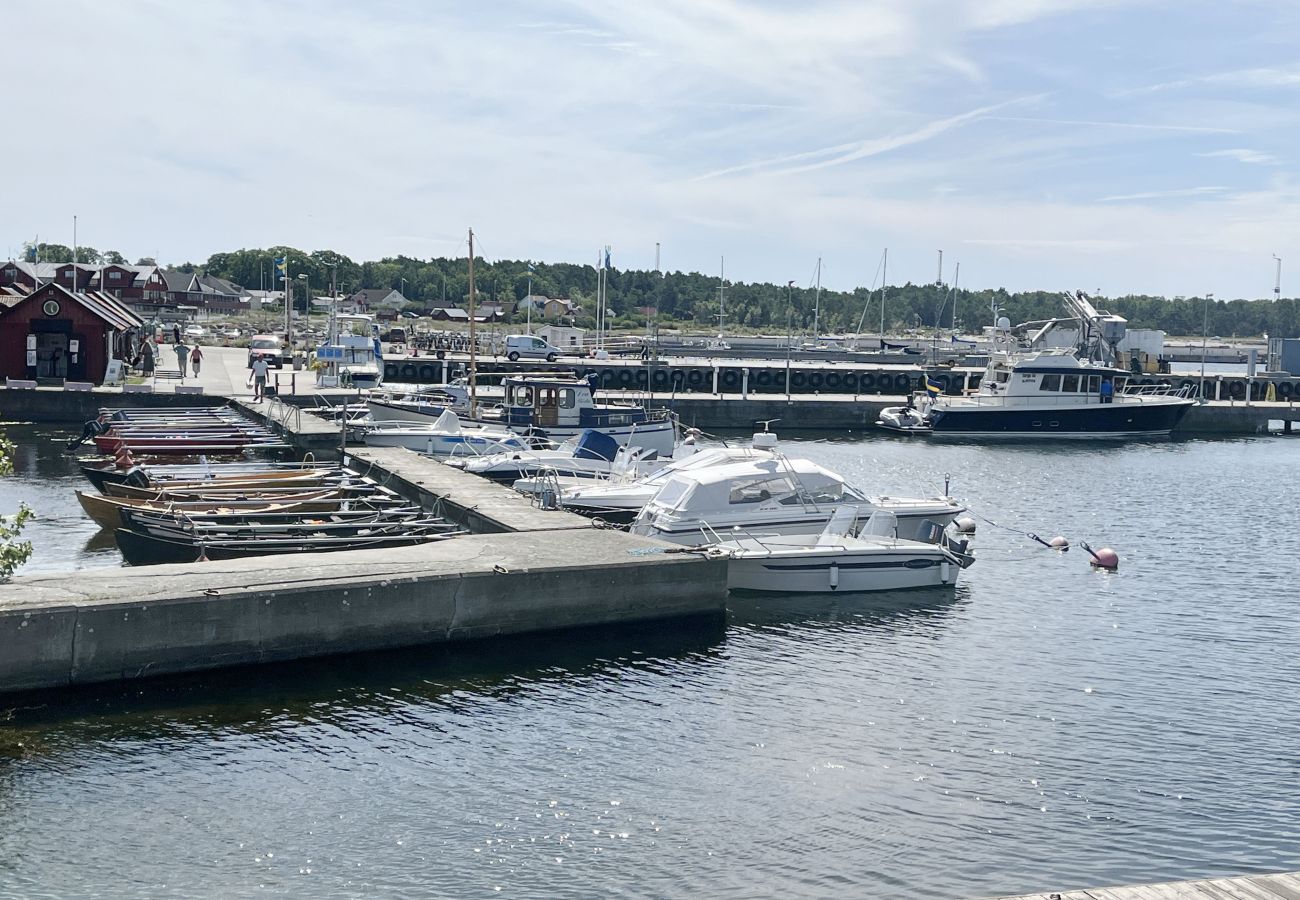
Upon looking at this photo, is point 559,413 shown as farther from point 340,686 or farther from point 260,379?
point 340,686

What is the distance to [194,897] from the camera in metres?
11.5

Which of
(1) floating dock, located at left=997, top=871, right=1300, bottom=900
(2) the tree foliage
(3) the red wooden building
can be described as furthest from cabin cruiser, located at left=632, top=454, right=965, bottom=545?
(3) the red wooden building

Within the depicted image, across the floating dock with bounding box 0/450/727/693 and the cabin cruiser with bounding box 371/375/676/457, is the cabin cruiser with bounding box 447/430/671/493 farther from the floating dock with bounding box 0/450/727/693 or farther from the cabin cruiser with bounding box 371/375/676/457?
the floating dock with bounding box 0/450/727/693

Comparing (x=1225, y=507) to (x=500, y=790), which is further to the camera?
(x=1225, y=507)

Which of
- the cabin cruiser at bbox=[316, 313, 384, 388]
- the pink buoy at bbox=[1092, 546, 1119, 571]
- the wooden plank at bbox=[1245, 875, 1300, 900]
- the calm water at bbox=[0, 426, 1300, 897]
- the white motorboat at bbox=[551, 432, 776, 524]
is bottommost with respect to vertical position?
the calm water at bbox=[0, 426, 1300, 897]

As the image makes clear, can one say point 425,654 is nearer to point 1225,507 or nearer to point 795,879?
point 795,879

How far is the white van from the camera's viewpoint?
80.4 metres

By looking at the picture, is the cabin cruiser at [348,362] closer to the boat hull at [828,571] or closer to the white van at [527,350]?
the white van at [527,350]

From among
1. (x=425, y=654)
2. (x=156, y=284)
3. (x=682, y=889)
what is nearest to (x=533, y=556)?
(x=425, y=654)

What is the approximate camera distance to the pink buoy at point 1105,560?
27.5 m

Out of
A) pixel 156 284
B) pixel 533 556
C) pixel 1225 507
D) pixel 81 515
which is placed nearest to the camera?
pixel 533 556

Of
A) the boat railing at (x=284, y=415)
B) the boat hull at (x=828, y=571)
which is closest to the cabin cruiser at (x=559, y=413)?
the boat railing at (x=284, y=415)

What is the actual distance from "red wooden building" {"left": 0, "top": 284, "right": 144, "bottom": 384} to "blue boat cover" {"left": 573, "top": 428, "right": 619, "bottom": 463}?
27.9 meters

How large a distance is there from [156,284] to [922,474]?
376ft
